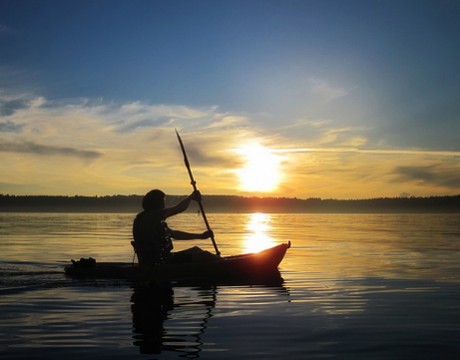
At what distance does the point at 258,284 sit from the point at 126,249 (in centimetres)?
1583

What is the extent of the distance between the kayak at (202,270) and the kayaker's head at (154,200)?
195 centimetres

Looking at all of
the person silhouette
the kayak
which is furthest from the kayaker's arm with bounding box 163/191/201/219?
the kayak

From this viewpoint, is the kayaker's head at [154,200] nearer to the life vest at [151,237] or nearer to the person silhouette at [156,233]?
the person silhouette at [156,233]

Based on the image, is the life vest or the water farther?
the life vest

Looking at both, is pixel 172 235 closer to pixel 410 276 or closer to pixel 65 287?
pixel 65 287

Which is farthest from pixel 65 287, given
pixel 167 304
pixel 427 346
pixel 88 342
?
pixel 427 346

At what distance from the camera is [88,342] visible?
813 cm

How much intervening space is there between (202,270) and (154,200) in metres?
2.83

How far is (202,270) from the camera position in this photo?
15.9 meters

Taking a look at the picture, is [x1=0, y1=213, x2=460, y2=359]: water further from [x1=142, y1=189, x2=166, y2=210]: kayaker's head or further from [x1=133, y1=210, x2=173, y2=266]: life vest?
[x1=142, y1=189, x2=166, y2=210]: kayaker's head

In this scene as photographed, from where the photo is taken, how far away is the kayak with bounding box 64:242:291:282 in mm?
15461

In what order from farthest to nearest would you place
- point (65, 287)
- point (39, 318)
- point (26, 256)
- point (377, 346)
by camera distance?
point (26, 256) < point (65, 287) < point (39, 318) < point (377, 346)

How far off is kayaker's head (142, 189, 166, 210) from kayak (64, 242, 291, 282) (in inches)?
76.7

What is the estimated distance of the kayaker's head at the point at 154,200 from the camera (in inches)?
571
